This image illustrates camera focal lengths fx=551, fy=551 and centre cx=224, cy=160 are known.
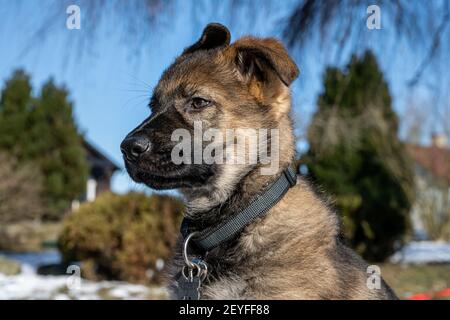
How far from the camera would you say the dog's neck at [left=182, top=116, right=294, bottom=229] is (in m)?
3.37

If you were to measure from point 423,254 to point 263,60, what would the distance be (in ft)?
51.9

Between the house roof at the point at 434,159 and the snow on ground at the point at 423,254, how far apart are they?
102 inches

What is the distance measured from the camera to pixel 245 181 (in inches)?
134

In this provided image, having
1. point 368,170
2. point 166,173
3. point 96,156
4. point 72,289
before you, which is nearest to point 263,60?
A: point 166,173

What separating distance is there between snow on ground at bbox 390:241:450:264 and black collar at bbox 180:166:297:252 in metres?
13.5

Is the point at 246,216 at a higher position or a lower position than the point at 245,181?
lower

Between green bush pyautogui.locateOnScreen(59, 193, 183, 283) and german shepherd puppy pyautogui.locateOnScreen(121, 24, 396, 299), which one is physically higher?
german shepherd puppy pyautogui.locateOnScreen(121, 24, 396, 299)

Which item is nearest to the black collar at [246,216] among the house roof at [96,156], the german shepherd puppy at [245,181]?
the german shepherd puppy at [245,181]

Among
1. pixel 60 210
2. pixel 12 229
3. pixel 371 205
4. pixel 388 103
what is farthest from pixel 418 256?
pixel 60 210

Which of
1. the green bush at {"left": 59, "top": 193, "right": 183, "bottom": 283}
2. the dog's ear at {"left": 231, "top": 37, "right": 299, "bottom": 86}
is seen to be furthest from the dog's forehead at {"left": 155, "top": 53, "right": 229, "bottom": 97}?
the green bush at {"left": 59, "top": 193, "right": 183, "bottom": 283}

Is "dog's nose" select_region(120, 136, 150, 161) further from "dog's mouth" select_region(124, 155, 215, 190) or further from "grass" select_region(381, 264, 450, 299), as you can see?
"grass" select_region(381, 264, 450, 299)

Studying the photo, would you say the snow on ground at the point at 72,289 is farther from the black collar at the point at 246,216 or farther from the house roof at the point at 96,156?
the house roof at the point at 96,156

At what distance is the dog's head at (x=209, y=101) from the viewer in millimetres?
3240

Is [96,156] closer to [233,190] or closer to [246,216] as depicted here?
[233,190]
